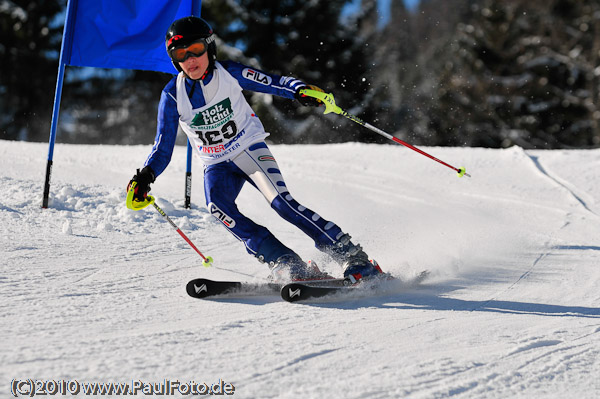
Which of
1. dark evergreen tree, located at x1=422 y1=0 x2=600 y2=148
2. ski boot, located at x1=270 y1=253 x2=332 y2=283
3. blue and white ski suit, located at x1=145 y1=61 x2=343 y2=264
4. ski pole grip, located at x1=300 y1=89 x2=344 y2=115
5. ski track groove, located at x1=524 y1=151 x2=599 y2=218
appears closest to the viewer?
ski boot, located at x1=270 y1=253 x2=332 y2=283

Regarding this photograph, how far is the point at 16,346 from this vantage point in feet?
8.16

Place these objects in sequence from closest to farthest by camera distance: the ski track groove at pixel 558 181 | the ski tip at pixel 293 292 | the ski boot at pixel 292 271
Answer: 1. the ski tip at pixel 293 292
2. the ski boot at pixel 292 271
3. the ski track groove at pixel 558 181

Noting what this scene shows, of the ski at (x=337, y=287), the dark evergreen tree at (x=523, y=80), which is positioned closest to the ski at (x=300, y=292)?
the ski at (x=337, y=287)

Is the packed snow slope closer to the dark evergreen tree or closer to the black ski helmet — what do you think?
the black ski helmet

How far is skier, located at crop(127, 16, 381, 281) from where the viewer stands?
3736 mm

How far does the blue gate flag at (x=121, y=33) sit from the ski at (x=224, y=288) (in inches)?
104

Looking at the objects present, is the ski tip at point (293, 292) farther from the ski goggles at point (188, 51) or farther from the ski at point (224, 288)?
the ski goggles at point (188, 51)

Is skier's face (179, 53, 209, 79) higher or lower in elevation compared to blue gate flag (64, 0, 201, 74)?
lower

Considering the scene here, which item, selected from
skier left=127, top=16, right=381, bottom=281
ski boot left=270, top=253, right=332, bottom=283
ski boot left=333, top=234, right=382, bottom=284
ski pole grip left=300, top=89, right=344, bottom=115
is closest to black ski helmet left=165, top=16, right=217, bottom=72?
skier left=127, top=16, right=381, bottom=281

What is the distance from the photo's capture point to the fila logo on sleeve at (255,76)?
409 centimetres

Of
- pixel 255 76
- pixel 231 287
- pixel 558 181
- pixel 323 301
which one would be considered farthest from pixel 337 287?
pixel 558 181

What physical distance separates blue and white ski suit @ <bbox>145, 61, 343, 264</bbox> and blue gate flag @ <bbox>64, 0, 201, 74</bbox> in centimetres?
169

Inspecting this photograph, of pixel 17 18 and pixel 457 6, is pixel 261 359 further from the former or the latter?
pixel 457 6

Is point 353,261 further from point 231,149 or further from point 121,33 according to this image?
point 121,33
